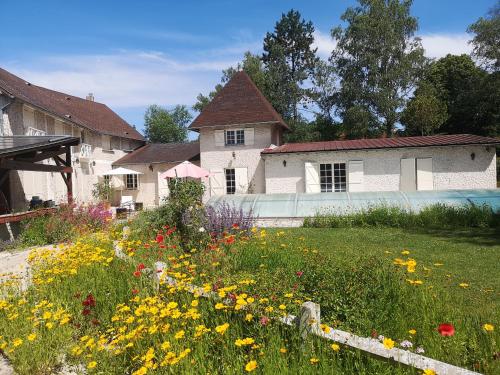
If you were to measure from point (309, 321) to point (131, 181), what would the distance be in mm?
24520

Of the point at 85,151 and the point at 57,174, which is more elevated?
the point at 85,151

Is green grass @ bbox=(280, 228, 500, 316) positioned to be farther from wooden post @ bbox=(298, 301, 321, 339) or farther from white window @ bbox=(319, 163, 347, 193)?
white window @ bbox=(319, 163, 347, 193)

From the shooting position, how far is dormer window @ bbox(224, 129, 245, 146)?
2334 cm

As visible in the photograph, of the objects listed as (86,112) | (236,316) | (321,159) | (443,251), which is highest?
(86,112)

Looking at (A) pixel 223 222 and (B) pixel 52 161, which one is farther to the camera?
(B) pixel 52 161

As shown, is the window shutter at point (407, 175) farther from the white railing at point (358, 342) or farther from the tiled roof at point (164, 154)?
the white railing at point (358, 342)

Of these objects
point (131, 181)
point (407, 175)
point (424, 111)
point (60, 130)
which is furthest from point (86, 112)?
point (424, 111)

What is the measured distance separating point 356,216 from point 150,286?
32.6ft

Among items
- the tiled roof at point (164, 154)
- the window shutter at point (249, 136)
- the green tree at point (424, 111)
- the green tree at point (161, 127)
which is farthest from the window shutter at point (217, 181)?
the green tree at point (161, 127)

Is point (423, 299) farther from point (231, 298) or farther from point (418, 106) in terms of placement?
point (418, 106)

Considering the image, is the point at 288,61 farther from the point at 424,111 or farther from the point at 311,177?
the point at 311,177

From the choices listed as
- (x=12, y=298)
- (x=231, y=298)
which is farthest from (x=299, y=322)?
(x=12, y=298)

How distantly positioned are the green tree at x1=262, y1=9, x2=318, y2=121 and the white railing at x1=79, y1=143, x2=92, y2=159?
60.7ft

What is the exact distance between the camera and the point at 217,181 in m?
23.6
